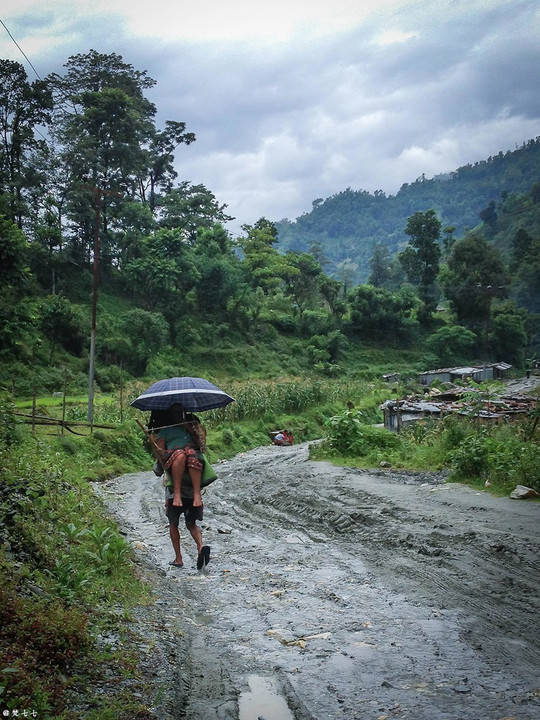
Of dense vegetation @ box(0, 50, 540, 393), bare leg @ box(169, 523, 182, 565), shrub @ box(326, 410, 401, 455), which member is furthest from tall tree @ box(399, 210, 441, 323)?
bare leg @ box(169, 523, 182, 565)

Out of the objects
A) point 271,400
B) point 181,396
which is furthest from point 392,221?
point 181,396

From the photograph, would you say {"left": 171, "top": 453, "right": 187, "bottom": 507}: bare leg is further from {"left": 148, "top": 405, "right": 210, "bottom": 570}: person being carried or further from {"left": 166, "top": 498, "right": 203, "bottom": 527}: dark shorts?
{"left": 166, "top": 498, "right": 203, "bottom": 527}: dark shorts

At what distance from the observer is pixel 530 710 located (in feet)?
12.5

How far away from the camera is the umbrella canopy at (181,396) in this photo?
7496mm

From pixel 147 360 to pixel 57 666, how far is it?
36.6 metres

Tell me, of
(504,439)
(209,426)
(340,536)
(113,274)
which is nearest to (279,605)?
(340,536)

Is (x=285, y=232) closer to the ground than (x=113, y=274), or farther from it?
farther from it

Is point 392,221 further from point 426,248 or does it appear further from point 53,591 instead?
point 53,591

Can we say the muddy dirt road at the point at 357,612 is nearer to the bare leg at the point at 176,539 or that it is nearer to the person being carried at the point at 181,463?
the bare leg at the point at 176,539

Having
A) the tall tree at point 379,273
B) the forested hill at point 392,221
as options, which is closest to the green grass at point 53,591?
the tall tree at point 379,273

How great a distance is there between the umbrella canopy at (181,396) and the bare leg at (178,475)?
0.64 m

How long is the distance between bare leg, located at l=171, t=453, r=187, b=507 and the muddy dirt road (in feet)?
3.12

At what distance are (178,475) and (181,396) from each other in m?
1.00

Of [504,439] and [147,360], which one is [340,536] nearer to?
[504,439]
